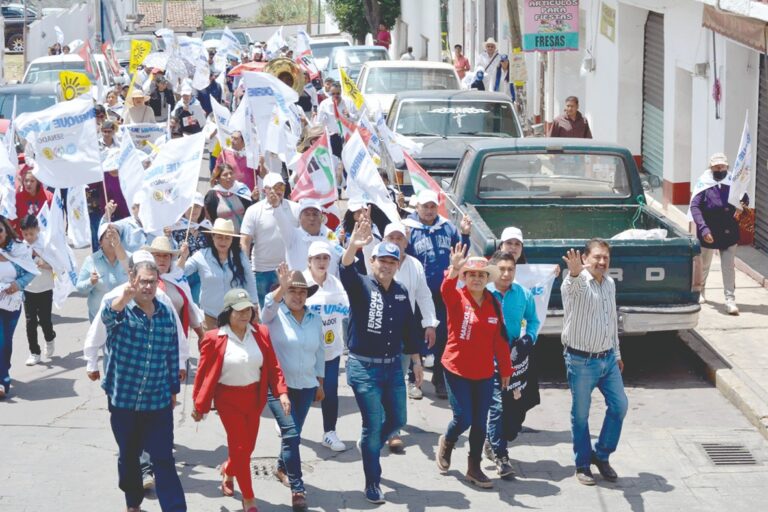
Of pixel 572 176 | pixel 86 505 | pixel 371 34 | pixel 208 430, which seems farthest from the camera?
pixel 371 34

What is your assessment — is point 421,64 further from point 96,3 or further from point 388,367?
point 96,3

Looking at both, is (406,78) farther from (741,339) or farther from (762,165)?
(741,339)

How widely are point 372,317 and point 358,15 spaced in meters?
43.4

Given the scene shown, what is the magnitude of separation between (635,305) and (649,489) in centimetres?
256

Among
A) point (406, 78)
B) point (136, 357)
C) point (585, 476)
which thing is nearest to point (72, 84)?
point (406, 78)

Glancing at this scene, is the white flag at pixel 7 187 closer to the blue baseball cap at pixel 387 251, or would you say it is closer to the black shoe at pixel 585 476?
the blue baseball cap at pixel 387 251

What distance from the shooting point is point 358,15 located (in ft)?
168

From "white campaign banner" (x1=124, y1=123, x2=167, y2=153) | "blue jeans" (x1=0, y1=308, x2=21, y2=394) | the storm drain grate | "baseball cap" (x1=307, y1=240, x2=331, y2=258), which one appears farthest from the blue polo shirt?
"white campaign banner" (x1=124, y1=123, x2=167, y2=153)

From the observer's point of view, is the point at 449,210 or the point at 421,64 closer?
the point at 449,210

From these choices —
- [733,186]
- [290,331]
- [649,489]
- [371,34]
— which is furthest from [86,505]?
[371,34]

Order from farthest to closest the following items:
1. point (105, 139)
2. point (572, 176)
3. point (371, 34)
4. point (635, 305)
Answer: point (371, 34) → point (105, 139) → point (572, 176) → point (635, 305)

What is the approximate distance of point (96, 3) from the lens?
44.0 m

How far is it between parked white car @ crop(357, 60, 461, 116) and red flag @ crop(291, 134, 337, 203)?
11.6 m

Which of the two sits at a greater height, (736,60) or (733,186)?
(736,60)
